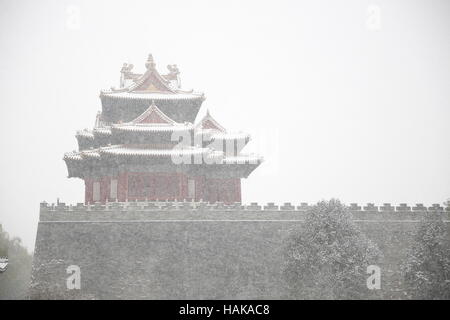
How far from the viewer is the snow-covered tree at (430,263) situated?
21.1 metres

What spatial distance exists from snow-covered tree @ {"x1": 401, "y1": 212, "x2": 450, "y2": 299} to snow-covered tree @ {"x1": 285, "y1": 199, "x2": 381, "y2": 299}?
1575 millimetres

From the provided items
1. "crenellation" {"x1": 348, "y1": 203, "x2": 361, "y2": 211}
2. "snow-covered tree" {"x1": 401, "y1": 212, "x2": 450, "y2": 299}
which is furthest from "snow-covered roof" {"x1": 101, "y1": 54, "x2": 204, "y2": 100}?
"snow-covered tree" {"x1": 401, "y1": 212, "x2": 450, "y2": 299}

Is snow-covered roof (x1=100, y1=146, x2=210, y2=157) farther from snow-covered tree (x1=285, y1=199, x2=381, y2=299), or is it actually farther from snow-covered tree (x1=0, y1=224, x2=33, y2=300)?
snow-covered tree (x1=0, y1=224, x2=33, y2=300)

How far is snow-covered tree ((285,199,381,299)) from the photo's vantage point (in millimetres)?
21031

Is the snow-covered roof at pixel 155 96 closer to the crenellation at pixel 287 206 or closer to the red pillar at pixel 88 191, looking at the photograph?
the red pillar at pixel 88 191

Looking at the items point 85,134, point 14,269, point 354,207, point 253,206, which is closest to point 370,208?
point 354,207

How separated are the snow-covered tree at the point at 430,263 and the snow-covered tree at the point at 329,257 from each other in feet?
5.17

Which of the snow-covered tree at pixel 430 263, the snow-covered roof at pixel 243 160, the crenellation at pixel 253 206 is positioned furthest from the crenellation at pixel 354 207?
the snow-covered roof at pixel 243 160

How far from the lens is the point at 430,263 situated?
2153cm

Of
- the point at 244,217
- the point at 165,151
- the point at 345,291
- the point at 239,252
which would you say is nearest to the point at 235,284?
the point at 239,252

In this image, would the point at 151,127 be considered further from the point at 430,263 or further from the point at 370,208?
the point at 430,263
